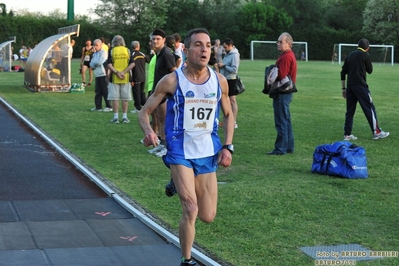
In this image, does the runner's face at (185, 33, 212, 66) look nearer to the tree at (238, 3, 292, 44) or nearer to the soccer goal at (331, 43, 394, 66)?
the soccer goal at (331, 43, 394, 66)

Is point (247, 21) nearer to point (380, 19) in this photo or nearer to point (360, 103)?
point (380, 19)

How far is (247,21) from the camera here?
90000 mm

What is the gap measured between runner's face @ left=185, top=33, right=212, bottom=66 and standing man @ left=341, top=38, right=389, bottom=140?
357 inches

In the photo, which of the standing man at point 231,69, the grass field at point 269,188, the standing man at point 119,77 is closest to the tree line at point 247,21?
the standing man at point 119,77

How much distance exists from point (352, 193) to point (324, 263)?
3243 mm

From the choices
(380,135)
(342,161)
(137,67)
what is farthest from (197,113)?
(137,67)

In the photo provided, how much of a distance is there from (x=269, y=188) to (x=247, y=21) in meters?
81.7

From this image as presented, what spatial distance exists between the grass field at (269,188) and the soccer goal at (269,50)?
56.0 m

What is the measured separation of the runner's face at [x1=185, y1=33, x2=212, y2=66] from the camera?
6.10 metres

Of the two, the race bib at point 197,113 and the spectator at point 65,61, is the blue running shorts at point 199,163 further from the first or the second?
the spectator at point 65,61

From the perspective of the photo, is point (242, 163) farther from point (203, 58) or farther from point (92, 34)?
point (92, 34)

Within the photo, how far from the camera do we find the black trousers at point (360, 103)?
14.8m

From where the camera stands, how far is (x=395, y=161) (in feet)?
40.2

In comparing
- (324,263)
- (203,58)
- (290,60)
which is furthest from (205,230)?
(290,60)
